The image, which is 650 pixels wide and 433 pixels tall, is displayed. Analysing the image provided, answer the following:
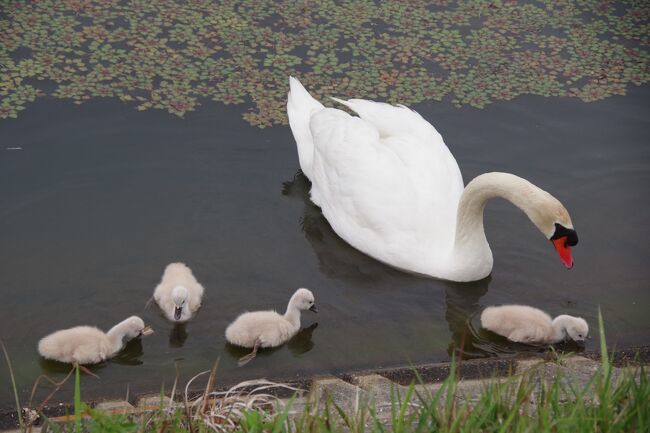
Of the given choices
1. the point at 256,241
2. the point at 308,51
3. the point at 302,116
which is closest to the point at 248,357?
the point at 256,241

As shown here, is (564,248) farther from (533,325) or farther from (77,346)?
(77,346)

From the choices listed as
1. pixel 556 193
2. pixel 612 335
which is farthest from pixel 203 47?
pixel 612 335

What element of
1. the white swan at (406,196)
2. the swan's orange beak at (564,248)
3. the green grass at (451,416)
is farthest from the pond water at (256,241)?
the green grass at (451,416)

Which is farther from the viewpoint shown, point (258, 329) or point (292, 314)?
point (292, 314)

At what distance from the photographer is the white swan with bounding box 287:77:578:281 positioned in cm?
623

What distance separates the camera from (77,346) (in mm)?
5484

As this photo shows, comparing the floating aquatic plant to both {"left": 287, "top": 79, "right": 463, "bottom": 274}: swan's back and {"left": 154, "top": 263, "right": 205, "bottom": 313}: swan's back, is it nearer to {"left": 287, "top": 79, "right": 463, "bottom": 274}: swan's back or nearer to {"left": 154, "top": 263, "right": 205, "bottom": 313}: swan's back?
{"left": 287, "top": 79, "right": 463, "bottom": 274}: swan's back

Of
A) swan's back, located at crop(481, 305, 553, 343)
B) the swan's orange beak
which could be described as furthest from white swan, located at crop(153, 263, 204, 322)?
the swan's orange beak

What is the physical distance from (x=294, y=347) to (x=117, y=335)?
1122mm

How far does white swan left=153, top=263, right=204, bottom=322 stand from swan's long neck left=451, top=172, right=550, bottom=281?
1.75m

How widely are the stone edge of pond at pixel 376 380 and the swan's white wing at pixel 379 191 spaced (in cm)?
109

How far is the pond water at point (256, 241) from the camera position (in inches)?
235

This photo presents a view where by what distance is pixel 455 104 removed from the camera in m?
8.39

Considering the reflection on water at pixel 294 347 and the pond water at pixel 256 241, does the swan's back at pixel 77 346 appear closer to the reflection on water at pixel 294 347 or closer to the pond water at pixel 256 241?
the pond water at pixel 256 241
